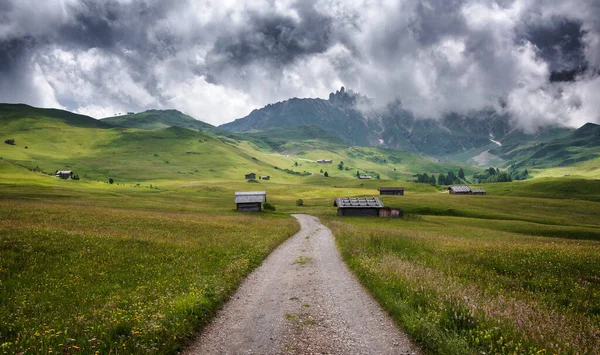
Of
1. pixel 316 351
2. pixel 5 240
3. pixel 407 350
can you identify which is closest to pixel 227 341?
pixel 316 351

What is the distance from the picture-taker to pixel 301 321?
11859mm

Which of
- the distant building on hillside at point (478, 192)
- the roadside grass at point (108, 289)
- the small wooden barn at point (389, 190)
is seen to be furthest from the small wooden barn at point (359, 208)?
the distant building on hillside at point (478, 192)

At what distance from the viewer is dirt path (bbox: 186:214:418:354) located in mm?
9766

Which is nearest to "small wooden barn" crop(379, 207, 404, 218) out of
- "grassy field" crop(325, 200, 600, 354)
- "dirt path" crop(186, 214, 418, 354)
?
"grassy field" crop(325, 200, 600, 354)

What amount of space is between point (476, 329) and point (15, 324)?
559 inches

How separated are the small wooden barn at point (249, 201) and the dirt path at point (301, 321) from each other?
248ft

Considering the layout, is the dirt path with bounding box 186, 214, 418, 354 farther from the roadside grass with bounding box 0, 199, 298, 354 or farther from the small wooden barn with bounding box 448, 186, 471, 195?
the small wooden barn with bounding box 448, 186, 471, 195

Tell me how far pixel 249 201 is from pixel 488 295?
83742mm

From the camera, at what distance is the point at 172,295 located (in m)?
13.5

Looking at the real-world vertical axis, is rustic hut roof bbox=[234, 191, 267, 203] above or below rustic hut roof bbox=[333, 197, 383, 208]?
above

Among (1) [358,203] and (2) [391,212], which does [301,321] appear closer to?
(2) [391,212]

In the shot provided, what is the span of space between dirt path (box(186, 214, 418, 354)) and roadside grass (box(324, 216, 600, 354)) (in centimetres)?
97

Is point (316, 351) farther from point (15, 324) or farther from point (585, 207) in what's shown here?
point (585, 207)

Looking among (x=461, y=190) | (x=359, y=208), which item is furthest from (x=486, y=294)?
(x=461, y=190)
